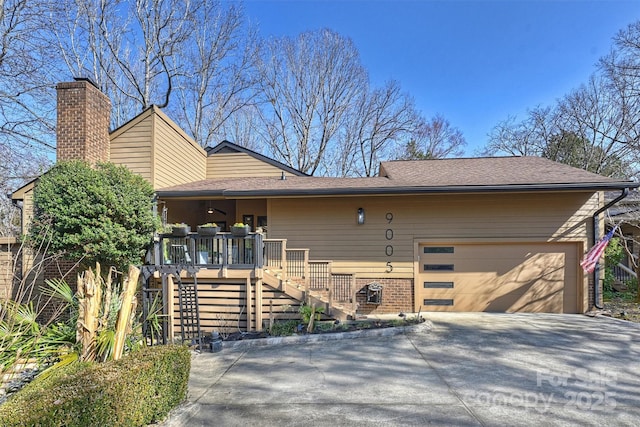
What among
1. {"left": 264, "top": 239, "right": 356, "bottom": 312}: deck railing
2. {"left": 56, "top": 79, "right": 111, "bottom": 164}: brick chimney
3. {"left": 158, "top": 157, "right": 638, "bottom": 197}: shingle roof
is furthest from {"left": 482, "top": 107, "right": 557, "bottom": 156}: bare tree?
{"left": 56, "top": 79, "right": 111, "bottom": 164}: brick chimney

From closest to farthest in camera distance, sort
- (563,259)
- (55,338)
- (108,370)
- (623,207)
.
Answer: (108,370), (55,338), (563,259), (623,207)

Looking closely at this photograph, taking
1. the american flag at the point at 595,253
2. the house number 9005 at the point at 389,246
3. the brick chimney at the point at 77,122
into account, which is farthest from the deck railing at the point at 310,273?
the american flag at the point at 595,253

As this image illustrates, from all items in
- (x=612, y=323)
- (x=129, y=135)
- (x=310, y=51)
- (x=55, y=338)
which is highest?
(x=310, y=51)

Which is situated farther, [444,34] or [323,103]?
[323,103]

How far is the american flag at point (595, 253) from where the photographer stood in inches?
292

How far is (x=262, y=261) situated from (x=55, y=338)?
11.7 feet

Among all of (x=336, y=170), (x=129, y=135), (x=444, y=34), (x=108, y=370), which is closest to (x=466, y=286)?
(x=108, y=370)

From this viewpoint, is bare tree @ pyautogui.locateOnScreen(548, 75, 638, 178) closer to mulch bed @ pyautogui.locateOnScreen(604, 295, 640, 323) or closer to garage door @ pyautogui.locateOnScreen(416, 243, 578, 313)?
mulch bed @ pyautogui.locateOnScreen(604, 295, 640, 323)

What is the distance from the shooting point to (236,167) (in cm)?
1211

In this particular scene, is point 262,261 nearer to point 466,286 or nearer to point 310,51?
point 466,286

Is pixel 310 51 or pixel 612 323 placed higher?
pixel 310 51

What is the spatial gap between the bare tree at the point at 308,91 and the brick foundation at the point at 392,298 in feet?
45.9

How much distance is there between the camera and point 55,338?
4.10 m

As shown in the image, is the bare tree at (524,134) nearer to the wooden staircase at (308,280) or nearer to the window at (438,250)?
the window at (438,250)
